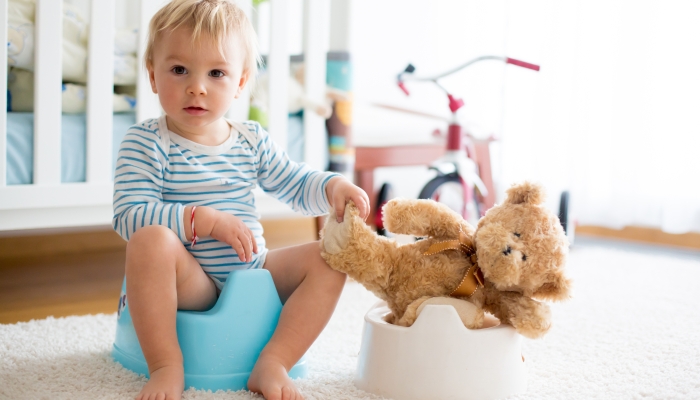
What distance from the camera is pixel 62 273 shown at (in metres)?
1.45

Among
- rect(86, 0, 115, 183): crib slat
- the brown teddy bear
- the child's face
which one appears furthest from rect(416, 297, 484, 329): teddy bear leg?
rect(86, 0, 115, 183): crib slat

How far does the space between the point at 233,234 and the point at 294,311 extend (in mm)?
121

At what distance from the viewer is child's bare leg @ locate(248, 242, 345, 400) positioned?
713 mm

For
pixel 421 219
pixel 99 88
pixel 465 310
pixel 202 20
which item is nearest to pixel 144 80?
pixel 99 88

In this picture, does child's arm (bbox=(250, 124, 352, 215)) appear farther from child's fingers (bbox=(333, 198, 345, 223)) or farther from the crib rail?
the crib rail

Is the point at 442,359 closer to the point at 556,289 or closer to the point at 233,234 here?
the point at 556,289

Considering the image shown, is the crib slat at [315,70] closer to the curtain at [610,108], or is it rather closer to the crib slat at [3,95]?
the crib slat at [3,95]

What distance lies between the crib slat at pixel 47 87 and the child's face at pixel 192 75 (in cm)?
40

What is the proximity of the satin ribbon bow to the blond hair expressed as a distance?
38cm

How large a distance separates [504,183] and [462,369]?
1664 mm

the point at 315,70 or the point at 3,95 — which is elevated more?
the point at 315,70

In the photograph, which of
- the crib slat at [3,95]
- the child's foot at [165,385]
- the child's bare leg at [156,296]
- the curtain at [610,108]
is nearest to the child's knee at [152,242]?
the child's bare leg at [156,296]

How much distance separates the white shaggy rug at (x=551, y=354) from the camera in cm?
74

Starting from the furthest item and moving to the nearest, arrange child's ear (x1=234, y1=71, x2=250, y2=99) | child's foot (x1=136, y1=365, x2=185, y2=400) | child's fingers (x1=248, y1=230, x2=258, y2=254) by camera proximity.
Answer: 1. child's ear (x1=234, y1=71, x2=250, y2=99)
2. child's fingers (x1=248, y1=230, x2=258, y2=254)
3. child's foot (x1=136, y1=365, x2=185, y2=400)
